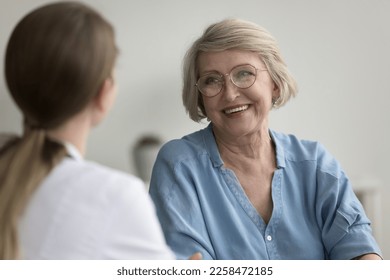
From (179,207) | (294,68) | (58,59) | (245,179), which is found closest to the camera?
(58,59)

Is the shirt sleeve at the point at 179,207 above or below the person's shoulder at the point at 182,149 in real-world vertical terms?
below

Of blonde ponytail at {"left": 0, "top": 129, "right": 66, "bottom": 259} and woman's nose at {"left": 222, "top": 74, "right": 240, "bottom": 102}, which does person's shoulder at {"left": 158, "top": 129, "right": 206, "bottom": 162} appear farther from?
blonde ponytail at {"left": 0, "top": 129, "right": 66, "bottom": 259}

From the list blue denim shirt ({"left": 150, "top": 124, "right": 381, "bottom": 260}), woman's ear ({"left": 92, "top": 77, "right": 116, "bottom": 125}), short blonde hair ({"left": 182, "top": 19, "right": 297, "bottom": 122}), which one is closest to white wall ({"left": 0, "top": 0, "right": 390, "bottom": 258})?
short blonde hair ({"left": 182, "top": 19, "right": 297, "bottom": 122})

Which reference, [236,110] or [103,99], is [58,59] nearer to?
[103,99]

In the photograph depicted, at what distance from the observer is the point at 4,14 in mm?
3035

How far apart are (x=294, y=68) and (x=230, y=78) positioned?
161 centimetres

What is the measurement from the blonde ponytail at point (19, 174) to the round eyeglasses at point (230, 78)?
727mm

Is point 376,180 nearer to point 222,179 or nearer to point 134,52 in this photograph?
point 134,52

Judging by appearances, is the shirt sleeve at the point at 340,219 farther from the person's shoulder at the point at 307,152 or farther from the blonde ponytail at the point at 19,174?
the blonde ponytail at the point at 19,174

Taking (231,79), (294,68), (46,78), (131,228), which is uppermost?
(46,78)

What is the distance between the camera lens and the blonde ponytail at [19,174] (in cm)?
94

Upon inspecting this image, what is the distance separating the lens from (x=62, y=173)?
0.97 m

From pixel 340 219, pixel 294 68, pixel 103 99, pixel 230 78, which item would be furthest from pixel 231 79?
pixel 294 68

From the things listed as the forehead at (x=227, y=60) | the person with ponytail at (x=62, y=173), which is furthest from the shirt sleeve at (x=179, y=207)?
the person with ponytail at (x=62, y=173)
